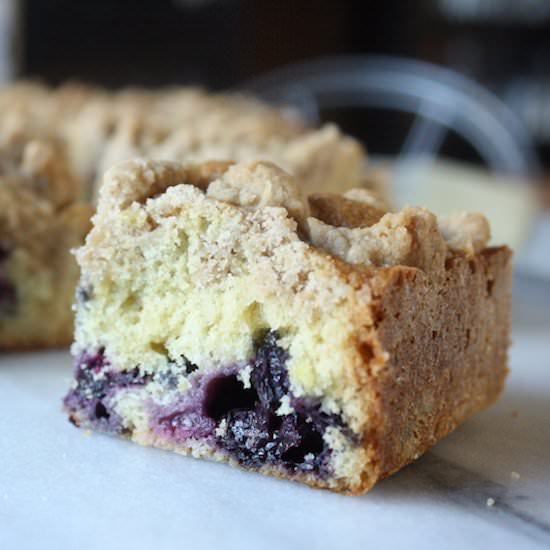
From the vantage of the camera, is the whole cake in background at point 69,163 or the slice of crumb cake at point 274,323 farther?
the whole cake in background at point 69,163

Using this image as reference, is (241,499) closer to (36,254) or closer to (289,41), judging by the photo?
(36,254)

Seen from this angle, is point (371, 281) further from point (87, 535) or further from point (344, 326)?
point (87, 535)

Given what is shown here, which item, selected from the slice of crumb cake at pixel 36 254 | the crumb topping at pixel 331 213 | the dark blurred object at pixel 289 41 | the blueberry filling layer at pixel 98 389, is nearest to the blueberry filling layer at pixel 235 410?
the blueberry filling layer at pixel 98 389

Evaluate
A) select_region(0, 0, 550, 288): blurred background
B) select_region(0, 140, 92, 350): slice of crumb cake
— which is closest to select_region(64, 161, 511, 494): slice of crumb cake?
select_region(0, 140, 92, 350): slice of crumb cake

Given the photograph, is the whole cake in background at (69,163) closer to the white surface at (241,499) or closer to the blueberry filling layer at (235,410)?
the white surface at (241,499)

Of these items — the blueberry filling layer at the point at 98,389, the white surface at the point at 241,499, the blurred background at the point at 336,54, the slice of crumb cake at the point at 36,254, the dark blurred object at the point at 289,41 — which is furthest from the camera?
the dark blurred object at the point at 289,41

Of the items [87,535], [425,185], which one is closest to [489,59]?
[425,185]

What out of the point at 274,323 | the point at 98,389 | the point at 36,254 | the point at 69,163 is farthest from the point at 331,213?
the point at 69,163
